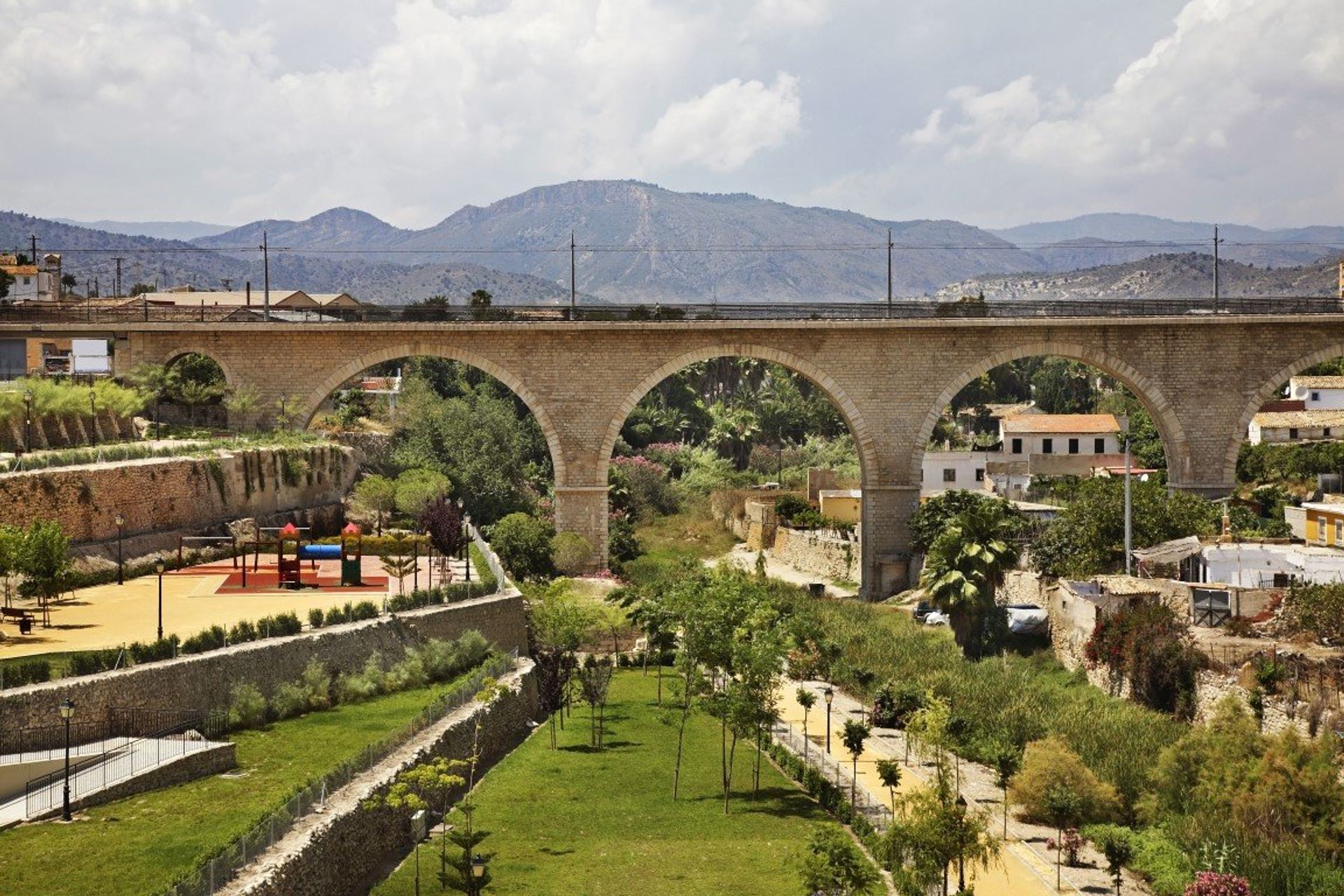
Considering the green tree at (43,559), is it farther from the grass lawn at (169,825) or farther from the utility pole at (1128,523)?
the utility pole at (1128,523)

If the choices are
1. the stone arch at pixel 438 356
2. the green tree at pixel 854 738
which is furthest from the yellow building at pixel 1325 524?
the stone arch at pixel 438 356

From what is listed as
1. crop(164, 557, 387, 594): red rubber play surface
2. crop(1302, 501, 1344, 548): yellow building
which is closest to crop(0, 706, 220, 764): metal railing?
crop(164, 557, 387, 594): red rubber play surface

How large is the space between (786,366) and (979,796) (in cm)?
1749

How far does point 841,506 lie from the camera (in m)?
47.8

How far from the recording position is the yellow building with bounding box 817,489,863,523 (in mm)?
47500

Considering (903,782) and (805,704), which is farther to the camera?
(805,704)

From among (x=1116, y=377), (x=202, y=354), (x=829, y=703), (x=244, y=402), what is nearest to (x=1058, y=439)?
(x=1116, y=377)

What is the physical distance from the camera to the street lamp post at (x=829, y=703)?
78.6 ft

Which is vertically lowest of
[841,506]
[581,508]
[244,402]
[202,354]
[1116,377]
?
[841,506]

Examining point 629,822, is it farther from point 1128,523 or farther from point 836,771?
point 1128,523

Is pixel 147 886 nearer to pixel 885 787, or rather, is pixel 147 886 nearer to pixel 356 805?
pixel 356 805

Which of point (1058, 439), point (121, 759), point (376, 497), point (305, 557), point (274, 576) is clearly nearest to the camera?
point (121, 759)

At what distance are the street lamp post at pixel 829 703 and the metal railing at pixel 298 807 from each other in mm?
5682

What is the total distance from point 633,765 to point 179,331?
2187cm
